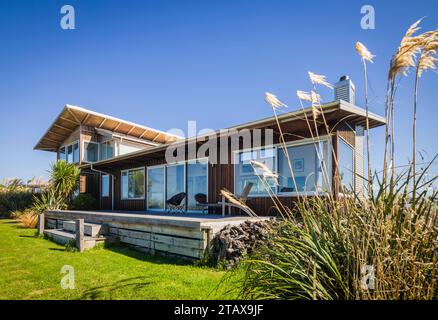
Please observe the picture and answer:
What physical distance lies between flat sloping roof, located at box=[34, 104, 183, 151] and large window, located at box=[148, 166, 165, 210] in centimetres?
599

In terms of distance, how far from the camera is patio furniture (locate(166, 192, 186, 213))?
33.1 ft

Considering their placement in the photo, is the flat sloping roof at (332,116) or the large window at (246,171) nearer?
the flat sloping roof at (332,116)

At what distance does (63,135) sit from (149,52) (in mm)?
12600

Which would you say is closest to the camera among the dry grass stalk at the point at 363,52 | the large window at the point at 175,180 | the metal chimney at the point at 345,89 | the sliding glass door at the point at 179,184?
the dry grass stalk at the point at 363,52

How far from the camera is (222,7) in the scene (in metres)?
7.92

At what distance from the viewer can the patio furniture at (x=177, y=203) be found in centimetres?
1009

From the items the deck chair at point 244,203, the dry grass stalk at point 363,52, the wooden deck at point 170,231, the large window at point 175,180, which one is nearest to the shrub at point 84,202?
the large window at point 175,180

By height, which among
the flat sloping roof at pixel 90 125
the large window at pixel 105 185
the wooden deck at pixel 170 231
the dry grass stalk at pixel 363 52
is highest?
the flat sloping roof at pixel 90 125

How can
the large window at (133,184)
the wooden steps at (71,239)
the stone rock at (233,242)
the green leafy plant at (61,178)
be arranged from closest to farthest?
1. the stone rock at (233,242)
2. the wooden steps at (71,239)
3. the large window at (133,184)
4. the green leafy plant at (61,178)

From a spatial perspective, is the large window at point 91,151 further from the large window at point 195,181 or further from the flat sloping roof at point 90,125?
the large window at point 195,181

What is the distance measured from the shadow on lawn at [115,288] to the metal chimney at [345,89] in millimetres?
6912

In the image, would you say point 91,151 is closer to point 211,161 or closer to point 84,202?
point 84,202

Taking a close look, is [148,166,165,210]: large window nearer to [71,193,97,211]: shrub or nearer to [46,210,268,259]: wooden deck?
[46,210,268,259]: wooden deck
